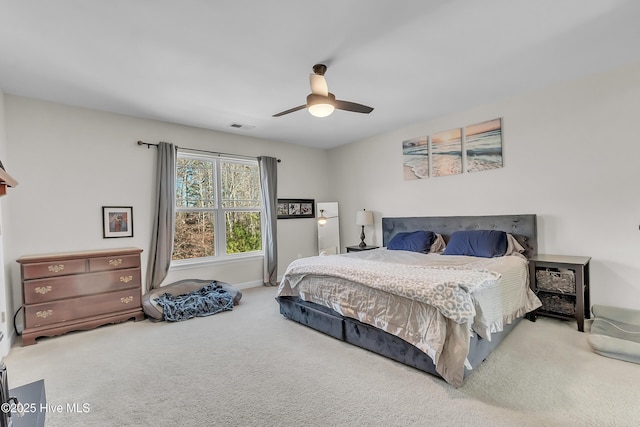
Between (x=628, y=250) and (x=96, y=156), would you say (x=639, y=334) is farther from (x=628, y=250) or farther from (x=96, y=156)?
(x=96, y=156)

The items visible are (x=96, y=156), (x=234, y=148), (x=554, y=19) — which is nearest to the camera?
(x=554, y=19)

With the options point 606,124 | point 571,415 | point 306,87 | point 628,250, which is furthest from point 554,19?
point 571,415

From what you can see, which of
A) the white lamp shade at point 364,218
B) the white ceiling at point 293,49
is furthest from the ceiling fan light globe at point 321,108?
the white lamp shade at point 364,218

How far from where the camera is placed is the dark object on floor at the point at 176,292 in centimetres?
364

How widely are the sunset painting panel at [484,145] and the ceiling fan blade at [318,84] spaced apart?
2504 mm

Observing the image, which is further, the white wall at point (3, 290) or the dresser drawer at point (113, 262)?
the dresser drawer at point (113, 262)

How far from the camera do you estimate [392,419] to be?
181 centimetres

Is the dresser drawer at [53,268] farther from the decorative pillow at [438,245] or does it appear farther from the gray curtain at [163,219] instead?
the decorative pillow at [438,245]

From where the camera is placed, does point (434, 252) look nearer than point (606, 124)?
No

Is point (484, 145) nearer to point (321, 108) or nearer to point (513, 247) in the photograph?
point (513, 247)

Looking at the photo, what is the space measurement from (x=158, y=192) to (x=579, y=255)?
17.1 ft

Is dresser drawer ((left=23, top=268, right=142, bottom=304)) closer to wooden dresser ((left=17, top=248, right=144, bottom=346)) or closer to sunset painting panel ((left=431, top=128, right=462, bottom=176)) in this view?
wooden dresser ((left=17, top=248, right=144, bottom=346))

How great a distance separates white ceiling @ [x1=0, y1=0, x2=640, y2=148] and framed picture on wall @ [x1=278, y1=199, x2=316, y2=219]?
2.16 m

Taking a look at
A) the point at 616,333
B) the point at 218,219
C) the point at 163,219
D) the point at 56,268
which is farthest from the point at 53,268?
the point at 616,333
